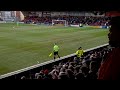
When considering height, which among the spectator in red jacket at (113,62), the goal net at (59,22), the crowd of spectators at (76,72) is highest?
the spectator in red jacket at (113,62)

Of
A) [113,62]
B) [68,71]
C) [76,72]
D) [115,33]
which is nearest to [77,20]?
[76,72]

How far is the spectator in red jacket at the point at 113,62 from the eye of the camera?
2277 mm

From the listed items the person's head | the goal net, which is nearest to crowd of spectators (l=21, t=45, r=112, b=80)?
the person's head

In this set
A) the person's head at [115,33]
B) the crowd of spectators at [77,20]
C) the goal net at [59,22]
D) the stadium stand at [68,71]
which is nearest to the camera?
the person's head at [115,33]

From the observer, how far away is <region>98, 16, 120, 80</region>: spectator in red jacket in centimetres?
228

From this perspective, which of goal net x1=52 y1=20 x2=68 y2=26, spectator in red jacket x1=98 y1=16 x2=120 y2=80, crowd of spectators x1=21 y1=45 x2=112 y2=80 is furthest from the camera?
goal net x1=52 y1=20 x2=68 y2=26

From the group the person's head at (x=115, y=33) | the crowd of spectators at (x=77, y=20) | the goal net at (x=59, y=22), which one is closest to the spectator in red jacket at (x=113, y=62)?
the person's head at (x=115, y=33)

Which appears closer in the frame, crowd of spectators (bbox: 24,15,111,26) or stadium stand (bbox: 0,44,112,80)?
stadium stand (bbox: 0,44,112,80)

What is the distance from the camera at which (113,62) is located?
2.38 m

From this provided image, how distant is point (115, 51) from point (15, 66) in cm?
1254

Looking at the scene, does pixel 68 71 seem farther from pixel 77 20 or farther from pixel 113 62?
pixel 77 20

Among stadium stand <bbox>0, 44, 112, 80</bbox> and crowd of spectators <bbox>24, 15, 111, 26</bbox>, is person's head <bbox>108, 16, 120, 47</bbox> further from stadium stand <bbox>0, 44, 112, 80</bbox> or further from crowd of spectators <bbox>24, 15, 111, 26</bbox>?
crowd of spectators <bbox>24, 15, 111, 26</bbox>

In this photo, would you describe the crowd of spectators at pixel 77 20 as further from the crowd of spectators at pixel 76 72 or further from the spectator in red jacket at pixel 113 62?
the spectator in red jacket at pixel 113 62

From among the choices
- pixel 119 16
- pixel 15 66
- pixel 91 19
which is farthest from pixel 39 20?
pixel 119 16
